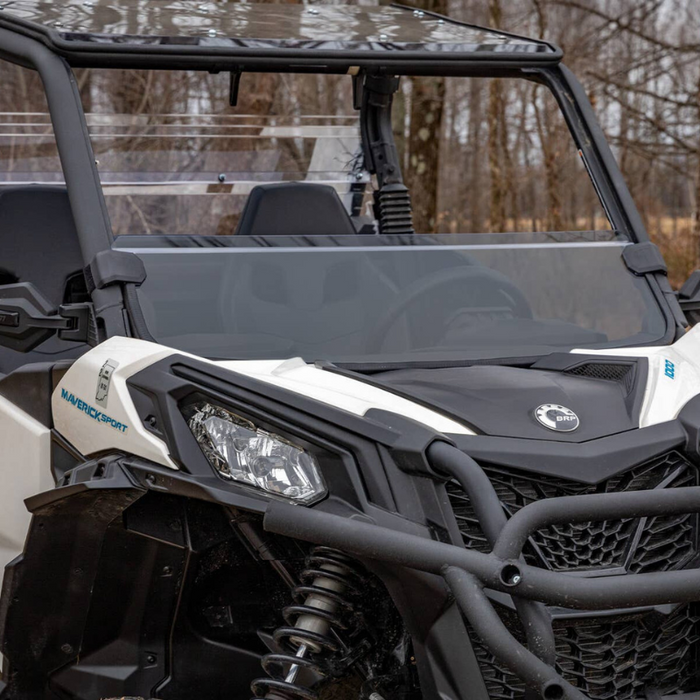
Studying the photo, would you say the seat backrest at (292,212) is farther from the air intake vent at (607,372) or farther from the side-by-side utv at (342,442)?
the air intake vent at (607,372)

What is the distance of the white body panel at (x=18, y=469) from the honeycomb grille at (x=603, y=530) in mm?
1204

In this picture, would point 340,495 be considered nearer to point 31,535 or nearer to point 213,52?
point 31,535

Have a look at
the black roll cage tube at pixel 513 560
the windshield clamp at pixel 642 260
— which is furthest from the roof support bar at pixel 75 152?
the windshield clamp at pixel 642 260

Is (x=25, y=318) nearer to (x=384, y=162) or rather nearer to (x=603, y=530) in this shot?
(x=603, y=530)

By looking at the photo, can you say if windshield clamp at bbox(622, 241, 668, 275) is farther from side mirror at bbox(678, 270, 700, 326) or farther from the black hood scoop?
the black hood scoop

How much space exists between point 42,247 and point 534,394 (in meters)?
2.43

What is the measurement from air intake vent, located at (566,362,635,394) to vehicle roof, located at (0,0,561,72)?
1171mm

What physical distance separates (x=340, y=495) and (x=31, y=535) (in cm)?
83

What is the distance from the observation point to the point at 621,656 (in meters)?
Answer: 2.24

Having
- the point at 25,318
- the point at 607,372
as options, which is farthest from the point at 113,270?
the point at 607,372

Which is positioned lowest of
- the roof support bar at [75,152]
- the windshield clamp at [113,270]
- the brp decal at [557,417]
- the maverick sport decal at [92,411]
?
the maverick sport decal at [92,411]

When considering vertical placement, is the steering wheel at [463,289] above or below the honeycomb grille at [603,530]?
above

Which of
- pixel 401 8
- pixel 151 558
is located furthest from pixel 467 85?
pixel 151 558

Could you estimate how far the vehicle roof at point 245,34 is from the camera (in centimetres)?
297
